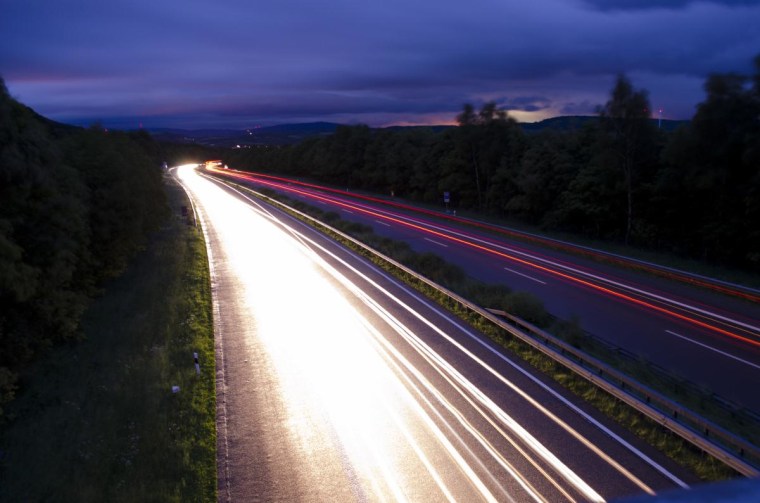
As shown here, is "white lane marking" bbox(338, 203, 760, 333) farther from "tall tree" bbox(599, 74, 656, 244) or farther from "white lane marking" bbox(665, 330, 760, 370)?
"tall tree" bbox(599, 74, 656, 244)

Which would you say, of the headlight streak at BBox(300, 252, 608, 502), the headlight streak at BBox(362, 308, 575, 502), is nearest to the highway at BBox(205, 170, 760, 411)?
the headlight streak at BBox(300, 252, 608, 502)

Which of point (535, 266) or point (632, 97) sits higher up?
point (632, 97)

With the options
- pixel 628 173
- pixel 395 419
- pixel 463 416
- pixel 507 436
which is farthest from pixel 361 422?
pixel 628 173

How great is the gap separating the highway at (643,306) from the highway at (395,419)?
5.49 m

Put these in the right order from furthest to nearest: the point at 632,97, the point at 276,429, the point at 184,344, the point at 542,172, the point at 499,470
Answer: the point at 542,172
the point at 632,97
the point at 184,344
the point at 276,429
the point at 499,470

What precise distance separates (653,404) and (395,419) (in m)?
4.69

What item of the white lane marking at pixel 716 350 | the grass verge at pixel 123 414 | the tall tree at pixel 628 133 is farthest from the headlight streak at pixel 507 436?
the tall tree at pixel 628 133

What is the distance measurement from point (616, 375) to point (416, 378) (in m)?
3.88

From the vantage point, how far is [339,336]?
14570mm

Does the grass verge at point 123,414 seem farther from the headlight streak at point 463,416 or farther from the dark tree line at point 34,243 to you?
the headlight streak at point 463,416

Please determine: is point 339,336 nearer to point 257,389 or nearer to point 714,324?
point 257,389

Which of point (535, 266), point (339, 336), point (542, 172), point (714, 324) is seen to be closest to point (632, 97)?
point (542, 172)

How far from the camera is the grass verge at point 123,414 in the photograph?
810cm

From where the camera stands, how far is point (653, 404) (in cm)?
977
